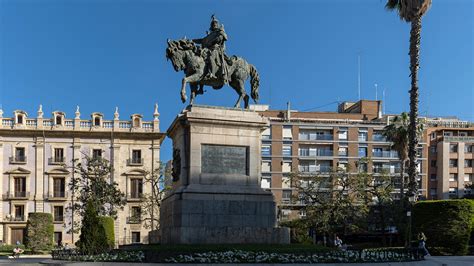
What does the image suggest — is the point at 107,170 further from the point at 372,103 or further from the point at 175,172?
the point at 372,103

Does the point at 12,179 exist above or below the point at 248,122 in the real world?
below

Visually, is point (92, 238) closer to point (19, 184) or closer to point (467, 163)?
point (19, 184)

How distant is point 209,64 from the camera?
25.4 meters

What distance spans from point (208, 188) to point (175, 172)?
2.74 metres

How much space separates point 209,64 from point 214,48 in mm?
860

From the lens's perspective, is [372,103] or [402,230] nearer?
[402,230]

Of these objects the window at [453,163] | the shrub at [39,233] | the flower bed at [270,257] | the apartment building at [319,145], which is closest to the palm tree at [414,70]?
the flower bed at [270,257]

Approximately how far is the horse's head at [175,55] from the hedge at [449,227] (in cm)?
2346

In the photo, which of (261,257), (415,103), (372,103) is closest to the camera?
(261,257)

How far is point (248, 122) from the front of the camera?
964 inches

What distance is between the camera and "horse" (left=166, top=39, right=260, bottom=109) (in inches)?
984

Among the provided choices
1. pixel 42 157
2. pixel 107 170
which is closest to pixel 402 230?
pixel 107 170

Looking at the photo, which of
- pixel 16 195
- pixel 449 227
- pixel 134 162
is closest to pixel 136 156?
pixel 134 162

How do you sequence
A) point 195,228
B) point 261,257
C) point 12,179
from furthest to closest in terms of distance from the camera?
1. point 12,179
2. point 195,228
3. point 261,257
